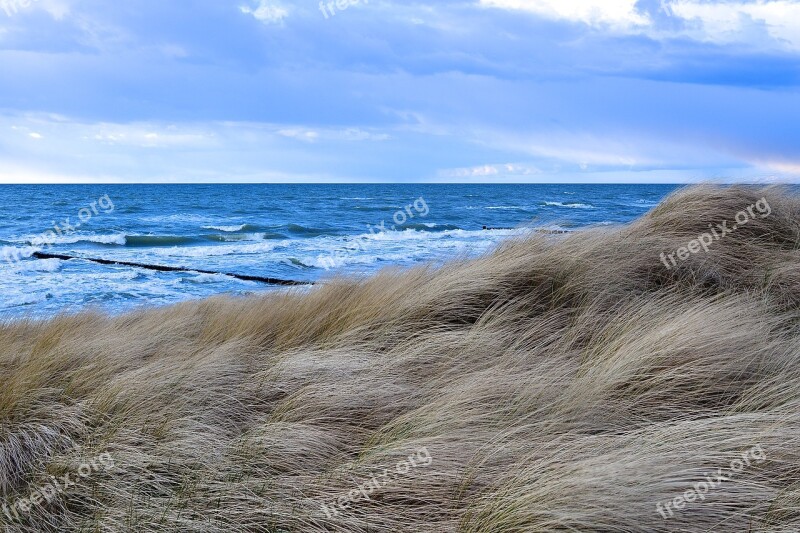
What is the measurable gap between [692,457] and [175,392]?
270 cm

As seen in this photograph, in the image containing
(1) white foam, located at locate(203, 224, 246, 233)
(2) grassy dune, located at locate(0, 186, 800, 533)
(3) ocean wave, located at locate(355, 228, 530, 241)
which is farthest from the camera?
(1) white foam, located at locate(203, 224, 246, 233)

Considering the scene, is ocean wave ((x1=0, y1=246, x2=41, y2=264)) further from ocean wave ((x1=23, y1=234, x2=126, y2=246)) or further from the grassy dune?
the grassy dune

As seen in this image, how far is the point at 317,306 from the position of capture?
18.3 ft

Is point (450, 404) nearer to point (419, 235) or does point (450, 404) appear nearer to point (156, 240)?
point (419, 235)

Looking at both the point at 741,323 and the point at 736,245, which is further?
the point at 736,245

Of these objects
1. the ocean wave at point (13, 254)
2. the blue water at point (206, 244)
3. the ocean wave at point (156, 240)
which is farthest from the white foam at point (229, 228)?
the ocean wave at point (13, 254)

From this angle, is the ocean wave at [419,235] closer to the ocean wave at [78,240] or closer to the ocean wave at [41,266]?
the ocean wave at [78,240]

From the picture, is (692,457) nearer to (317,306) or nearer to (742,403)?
(742,403)

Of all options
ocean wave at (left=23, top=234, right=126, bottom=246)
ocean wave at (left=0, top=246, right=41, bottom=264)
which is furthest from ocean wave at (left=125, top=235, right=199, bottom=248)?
ocean wave at (left=0, top=246, right=41, bottom=264)

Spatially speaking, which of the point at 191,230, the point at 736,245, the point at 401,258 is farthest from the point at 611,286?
the point at 191,230

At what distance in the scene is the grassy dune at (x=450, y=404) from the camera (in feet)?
8.82

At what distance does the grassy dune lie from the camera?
Answer: 2.69m

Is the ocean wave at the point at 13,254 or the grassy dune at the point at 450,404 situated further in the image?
the ocean wave at the point at 13,254

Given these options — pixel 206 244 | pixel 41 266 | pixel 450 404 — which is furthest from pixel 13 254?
pixel 450 404
